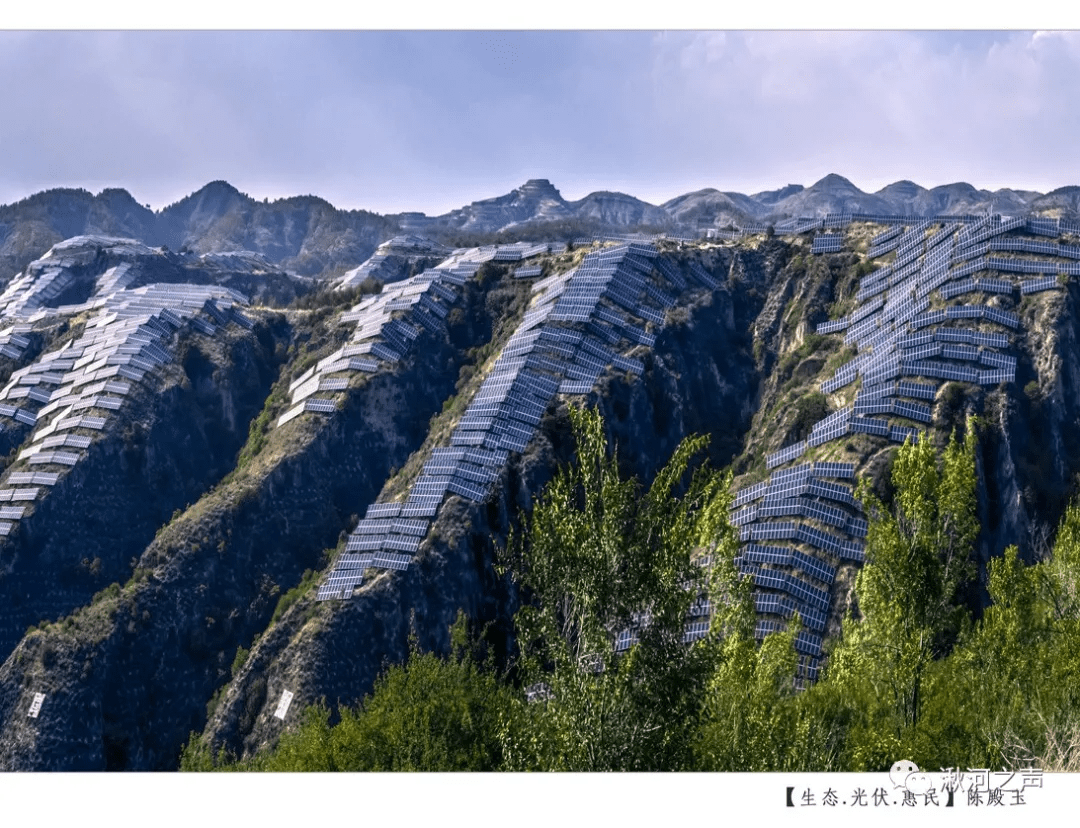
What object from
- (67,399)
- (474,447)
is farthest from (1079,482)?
(67,399)

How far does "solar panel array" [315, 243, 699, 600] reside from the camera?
77.6 meters

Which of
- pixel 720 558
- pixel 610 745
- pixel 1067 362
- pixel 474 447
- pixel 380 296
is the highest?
pixel 380 296

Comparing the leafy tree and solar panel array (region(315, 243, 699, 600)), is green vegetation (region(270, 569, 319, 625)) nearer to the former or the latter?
solar panel array (region(315, 243, 699, 600))

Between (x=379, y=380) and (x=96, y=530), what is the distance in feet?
82.1

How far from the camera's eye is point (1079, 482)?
252ft

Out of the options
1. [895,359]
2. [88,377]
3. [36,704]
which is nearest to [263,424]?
[88,377]

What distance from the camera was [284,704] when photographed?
67.8m

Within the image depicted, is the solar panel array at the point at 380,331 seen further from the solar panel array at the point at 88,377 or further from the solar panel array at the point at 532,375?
the solar panel array at the point at 88,377

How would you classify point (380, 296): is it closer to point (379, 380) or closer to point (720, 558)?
point (379, 380)

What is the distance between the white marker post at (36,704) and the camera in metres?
70.8

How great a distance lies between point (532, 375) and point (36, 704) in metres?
41.5

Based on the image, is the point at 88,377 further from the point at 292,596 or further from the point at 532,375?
the point at 532,375

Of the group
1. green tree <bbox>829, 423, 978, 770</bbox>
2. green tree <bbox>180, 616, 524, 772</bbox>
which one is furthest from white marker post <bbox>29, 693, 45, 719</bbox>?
green tree <bbox>829, 423, 978, 770</bbox>

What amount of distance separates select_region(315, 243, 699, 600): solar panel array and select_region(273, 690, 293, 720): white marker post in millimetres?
7429
